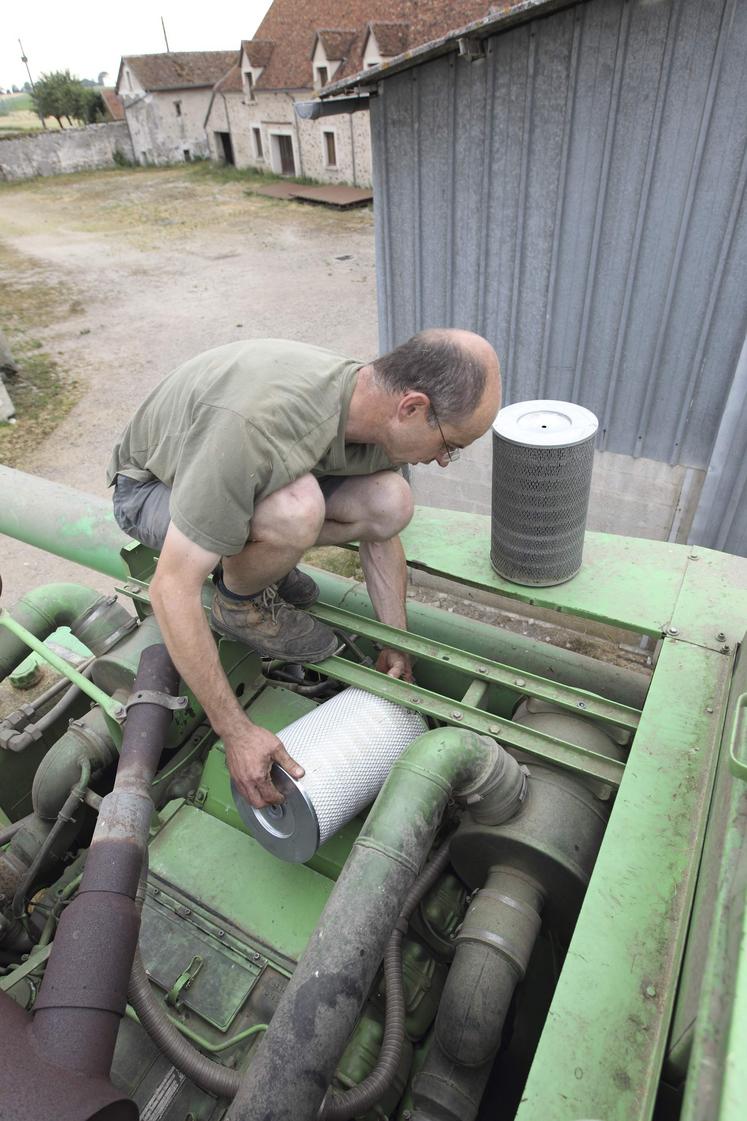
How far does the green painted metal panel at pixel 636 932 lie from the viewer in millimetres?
1095

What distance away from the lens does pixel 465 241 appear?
13.0 ft

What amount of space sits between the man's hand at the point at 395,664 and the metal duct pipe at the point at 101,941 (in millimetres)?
766

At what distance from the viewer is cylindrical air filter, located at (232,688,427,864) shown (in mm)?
1776

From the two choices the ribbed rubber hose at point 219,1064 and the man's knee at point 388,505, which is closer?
the ribbed rubber hose at point 219,1064

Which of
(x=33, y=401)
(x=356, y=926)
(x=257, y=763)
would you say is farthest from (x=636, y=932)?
(x=33, y=401)

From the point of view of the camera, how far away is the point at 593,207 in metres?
3.51

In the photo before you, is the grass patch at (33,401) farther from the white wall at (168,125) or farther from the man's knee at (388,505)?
the white wall at (168,125)

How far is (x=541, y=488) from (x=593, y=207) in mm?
2200

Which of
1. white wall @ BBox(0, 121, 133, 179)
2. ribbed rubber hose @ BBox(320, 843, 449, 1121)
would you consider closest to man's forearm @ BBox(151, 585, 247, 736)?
ribbed rubber hose @ BBox(320, 843, 449, 1121)

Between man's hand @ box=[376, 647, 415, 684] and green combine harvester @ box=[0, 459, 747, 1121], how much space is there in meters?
0.10

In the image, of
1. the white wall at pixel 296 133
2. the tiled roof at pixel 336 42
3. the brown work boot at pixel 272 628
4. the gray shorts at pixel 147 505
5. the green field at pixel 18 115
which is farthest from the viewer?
the green field at pixel 18 115

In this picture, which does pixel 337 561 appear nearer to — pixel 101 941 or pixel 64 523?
pixel 64 523

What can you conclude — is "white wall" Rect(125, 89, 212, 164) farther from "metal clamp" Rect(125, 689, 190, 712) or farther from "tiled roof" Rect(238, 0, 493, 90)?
"metal clamp" Rect(125, 689, 190, 712)

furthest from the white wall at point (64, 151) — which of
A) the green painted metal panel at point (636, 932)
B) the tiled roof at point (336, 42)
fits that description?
the green painted metal panel at point (636, 932)
